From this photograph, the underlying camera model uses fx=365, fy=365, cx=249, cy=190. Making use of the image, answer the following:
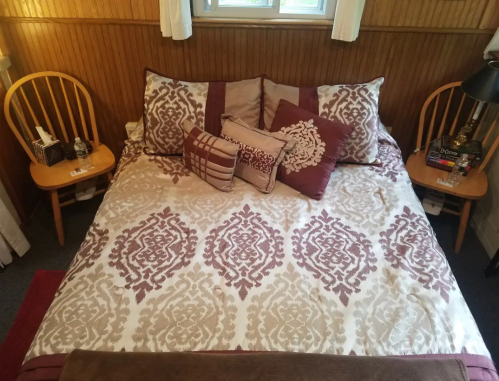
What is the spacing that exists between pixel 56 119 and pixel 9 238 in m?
0.79

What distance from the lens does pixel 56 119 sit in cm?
232

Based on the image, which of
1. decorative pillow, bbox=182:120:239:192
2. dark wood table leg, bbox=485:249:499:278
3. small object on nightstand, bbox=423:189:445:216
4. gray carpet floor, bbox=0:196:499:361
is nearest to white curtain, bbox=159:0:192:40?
decorative pillow, bbox=182:120:239:192

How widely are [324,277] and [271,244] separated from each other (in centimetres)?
26

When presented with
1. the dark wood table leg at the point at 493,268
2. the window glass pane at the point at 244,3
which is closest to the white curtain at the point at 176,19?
the window glass pane at the point at 244,3

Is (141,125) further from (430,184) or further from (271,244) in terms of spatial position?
(430,184)

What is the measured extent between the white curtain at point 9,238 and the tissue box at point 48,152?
32cm

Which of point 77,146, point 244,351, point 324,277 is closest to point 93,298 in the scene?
point 244,351

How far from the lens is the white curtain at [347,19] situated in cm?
185

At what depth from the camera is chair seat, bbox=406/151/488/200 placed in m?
1.98

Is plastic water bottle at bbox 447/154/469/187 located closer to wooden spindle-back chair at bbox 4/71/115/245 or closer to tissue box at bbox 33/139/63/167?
wooden spindle-back chair at bbox 4/71/115/245

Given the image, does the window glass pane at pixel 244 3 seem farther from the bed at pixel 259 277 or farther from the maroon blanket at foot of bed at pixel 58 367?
the maroon blanket at foot of bed at pixel 58 367

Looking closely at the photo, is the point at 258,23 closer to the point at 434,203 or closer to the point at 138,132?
the point at 138,132

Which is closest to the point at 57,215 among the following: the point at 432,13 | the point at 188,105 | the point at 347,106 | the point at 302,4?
the point at 188,105

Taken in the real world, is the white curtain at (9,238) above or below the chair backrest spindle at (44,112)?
below
